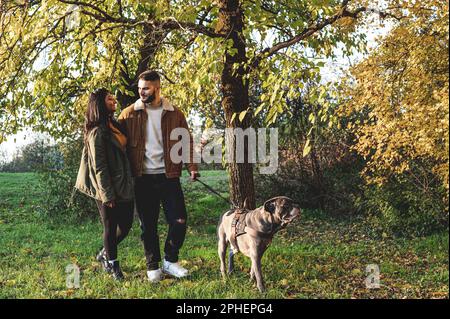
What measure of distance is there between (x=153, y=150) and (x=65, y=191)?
5.94 m

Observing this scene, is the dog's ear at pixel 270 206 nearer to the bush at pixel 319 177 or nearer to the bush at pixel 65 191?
the bush at pixel 319 177

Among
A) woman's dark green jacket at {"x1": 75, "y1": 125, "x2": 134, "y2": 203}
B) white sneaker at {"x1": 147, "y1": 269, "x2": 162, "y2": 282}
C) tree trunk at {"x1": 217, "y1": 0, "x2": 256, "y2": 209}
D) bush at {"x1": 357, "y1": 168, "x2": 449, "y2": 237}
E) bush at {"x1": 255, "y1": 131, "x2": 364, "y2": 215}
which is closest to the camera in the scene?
woman's dark green jacket at {"x1": 75, "y1": 125, "x2": 134, "y2": 203}

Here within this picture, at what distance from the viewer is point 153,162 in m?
5.39

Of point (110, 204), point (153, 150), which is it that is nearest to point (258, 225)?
point (153, 150)

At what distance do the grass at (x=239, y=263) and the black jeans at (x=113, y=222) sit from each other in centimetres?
41

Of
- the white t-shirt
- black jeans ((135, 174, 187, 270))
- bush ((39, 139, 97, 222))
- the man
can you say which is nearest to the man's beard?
the man

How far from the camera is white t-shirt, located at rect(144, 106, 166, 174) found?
5.40 metres

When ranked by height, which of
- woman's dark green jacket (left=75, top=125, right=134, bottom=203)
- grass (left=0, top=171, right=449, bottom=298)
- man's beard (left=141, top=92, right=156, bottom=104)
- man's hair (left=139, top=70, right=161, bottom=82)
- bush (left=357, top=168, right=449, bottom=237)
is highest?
man's hair (left=139, top=70, right=161, bottom=82)

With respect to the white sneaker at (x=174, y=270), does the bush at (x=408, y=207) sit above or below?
above

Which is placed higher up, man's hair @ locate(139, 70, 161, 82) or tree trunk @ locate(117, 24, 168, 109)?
tree trunk @ locate(117, 24, 168, 109)

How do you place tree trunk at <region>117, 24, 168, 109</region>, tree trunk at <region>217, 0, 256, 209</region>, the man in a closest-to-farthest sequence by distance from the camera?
the man → tree trunk at <region>217, 0, 256, 209</region> → tree trunk at <region>117, 24, 168, 109</region>

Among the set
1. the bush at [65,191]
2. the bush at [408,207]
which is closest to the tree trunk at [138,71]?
the bush at [65,191]

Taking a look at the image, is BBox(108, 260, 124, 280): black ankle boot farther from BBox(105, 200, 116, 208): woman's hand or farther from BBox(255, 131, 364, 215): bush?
BBox(255, 131, 364, 215): bush

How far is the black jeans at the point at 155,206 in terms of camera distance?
17.9ft
